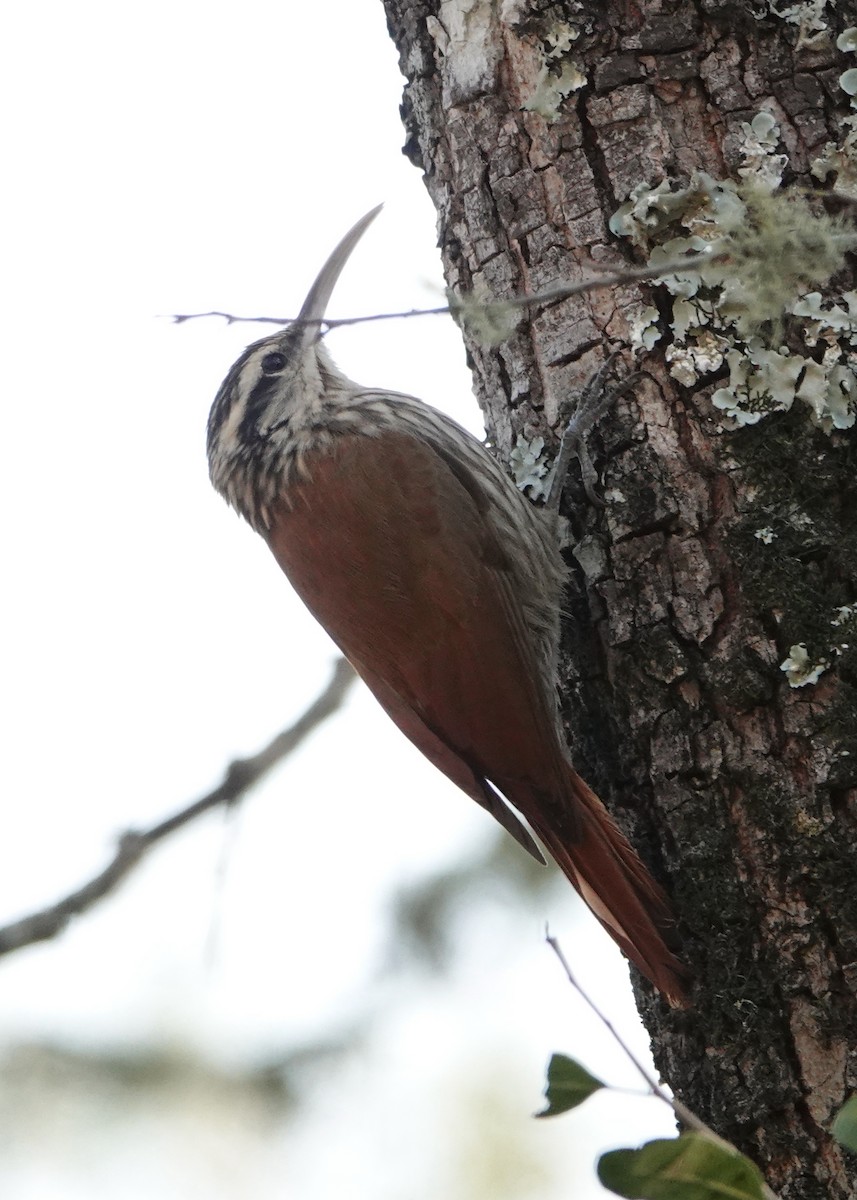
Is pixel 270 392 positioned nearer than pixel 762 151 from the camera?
No

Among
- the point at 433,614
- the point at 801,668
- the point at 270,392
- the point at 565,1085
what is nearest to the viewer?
the point at 565,1085

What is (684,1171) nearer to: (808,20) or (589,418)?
(589,418)

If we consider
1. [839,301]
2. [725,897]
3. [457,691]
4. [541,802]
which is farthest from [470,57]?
[725,897]

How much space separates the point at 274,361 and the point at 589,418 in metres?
1.40

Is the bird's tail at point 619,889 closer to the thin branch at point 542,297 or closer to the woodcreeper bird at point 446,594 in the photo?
the woodcreeper bird at point 446,594

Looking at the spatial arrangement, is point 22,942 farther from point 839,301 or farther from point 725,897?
point 839,301

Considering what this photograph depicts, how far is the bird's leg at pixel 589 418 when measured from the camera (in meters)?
2.54

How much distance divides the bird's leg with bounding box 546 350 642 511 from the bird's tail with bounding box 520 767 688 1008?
562 millimetres

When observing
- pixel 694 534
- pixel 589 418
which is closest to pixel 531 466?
pixel 589 418

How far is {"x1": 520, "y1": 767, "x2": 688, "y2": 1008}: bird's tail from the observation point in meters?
2.30

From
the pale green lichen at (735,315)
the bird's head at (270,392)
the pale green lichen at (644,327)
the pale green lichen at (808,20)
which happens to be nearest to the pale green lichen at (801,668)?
the pale green lichen at (735,315)

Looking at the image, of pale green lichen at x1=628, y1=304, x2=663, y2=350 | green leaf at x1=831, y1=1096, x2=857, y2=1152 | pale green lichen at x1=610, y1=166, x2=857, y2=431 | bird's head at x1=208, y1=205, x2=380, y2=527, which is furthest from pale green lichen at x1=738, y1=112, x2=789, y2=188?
green leaf at x1=831, y1=1096, x2=857, y2=1152

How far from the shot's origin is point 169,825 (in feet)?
10.9

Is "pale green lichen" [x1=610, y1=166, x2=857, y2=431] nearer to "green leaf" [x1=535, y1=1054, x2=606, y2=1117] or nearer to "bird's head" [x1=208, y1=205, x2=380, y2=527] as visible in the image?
"green leaf" [x1=535, y1=1054, x2=606, y2=1117]
